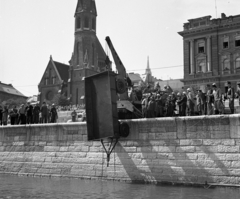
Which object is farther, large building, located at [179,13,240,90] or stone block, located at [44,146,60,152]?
large building, located at [179,13,240,90]

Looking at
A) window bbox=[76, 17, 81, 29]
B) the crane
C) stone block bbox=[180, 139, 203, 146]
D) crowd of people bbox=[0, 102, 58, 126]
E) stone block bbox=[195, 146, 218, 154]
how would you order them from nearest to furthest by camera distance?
stone block bbox=[195, 146, 218, 154]
stone block bbox=[180, 139, 203, 146]
the crane
crowd of people bbox=[0, 102, 58, 126]
window bbox=[76, 17, 81, 29]

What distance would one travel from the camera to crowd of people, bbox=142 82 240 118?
14.2 meters

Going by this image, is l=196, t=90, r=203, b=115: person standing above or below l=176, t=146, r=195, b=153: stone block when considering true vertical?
above

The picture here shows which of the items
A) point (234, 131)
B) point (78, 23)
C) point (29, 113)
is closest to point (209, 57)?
point (29, 113)

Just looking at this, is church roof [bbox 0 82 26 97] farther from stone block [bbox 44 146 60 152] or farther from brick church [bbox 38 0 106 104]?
stone block [bbox 44 146 60 152]

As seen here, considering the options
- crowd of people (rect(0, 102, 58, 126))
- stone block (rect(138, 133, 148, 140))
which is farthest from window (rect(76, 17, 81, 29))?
stone block (rect(138, 133, 148, 140))

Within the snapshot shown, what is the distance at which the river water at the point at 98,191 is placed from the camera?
468 inches

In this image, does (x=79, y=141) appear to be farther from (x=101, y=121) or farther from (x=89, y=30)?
(x=89, y=30)

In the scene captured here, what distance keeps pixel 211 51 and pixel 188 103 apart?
39.9 metres

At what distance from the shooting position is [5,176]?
18.0 metres

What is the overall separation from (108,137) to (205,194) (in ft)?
15.2

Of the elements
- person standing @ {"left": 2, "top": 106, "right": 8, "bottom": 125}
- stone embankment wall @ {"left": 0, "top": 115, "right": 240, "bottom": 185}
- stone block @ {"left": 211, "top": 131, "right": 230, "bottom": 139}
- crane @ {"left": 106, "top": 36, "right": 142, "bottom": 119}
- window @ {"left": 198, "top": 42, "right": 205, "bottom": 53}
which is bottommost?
stone embankment wall @ {"left": 0, "top": 115, "right": 240, "bottom": 185}

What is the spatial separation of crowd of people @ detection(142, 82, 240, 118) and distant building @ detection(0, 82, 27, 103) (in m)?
83.8

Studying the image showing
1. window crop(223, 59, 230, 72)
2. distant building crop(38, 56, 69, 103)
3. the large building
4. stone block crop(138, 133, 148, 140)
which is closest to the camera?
stone block crop(138, 133, 148, 140)
